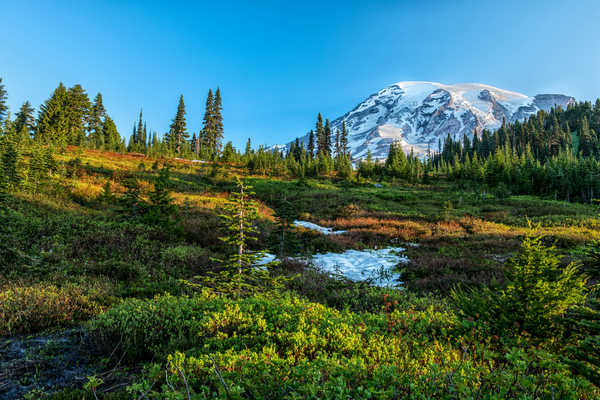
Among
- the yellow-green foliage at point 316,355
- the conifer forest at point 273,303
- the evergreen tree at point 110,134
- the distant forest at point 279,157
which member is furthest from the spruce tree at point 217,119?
the yellow-green foliage at point 316,355

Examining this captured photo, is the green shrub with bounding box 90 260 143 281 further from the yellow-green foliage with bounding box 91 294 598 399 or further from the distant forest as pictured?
the distant forest

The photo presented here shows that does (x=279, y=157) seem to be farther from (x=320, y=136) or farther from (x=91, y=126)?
(x=91, y=126)

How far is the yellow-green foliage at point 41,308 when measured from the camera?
4820 mm

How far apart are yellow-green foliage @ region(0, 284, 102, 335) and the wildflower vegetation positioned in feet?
0.10

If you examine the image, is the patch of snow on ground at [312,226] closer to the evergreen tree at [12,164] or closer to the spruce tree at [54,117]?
the evergreen tree at [12,164]

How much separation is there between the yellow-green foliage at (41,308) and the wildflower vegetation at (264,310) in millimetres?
30

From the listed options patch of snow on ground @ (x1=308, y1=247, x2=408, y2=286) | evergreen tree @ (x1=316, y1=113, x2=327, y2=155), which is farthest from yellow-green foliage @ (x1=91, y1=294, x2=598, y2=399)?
evergreen tree @ (x1=316, y1=113, x2=327, y2=155)

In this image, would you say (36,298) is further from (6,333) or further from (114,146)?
(114,146)

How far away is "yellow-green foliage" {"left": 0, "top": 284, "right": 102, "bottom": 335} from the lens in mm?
4820

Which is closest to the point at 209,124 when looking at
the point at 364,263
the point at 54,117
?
the point at 54,117

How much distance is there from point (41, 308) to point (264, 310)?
4.45 meters

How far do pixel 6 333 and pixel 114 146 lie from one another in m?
67.6

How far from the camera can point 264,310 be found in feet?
17.3

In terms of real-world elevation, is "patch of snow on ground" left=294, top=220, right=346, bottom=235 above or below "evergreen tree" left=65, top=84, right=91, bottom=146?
below
